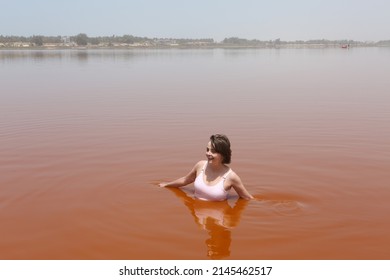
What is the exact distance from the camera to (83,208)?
594cm

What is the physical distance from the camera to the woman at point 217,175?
216 inches

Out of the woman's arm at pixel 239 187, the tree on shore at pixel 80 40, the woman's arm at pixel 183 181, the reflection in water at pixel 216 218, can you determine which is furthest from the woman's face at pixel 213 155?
the tree on shore at pixel 80 40

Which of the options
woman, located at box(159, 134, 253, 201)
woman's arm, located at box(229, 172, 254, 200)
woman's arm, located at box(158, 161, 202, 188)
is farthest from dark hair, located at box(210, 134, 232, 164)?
woman's arm, located at box(158, 161, 202, 188)

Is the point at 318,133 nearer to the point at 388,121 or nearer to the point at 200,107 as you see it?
the point at 388,121

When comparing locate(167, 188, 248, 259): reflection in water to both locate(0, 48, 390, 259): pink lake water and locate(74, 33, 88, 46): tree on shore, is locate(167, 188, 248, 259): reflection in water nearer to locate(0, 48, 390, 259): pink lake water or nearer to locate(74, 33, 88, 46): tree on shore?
locate(0, 48, 390, 259): pink lake water

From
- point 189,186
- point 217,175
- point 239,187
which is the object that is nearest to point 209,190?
point 217,175

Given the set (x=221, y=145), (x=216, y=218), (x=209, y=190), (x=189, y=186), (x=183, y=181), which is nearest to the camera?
(x=221, y=145)

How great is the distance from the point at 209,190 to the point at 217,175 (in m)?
0.29

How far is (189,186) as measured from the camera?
21.9 feet

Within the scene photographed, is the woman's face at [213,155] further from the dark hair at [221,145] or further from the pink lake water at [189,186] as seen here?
the pink lake water at [189,186]

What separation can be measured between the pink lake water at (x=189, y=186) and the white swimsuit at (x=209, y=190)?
12 centimetres

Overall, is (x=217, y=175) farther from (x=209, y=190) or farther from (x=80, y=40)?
(x=80, y=40)

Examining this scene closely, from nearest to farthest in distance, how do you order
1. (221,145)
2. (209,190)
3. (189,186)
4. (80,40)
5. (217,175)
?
(221,145), (217,175), (209,190), (189,186), (80,40)
